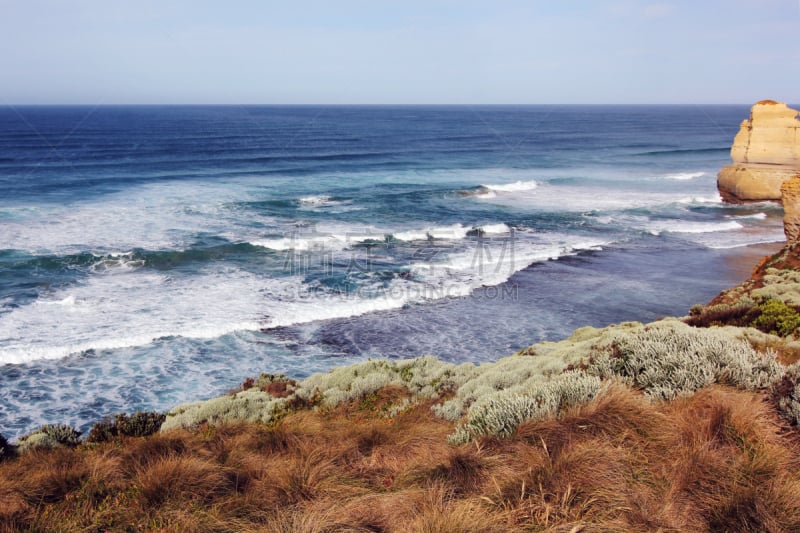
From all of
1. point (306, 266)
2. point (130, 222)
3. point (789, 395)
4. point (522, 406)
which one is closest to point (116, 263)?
point (130, 222)

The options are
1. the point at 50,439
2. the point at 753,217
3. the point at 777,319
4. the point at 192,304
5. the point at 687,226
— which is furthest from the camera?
the point at 753,217

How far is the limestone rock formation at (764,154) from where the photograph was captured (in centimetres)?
3575

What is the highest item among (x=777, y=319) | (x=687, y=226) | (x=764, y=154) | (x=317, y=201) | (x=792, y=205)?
(x=764, y=154)

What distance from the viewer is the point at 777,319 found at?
10.4 metres

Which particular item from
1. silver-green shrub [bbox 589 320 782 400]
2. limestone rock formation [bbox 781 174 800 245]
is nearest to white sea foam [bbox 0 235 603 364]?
limestone rock formation [bbox 781 174 800 245]

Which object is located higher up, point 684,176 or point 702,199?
point 684,176

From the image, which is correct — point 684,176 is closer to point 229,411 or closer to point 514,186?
point 514,186

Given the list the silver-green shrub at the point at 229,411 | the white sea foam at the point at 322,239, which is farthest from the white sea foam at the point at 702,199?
the silver-green shrub at the point at 229,411

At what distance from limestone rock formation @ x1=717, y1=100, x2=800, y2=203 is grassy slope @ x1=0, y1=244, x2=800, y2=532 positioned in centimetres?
3693

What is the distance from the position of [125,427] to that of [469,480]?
615cm

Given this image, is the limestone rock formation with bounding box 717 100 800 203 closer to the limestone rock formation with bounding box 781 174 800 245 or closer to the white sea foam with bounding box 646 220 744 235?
the white sea foam with bounding box 646 220 744 235

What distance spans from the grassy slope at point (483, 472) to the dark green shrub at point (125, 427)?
115 centimetres

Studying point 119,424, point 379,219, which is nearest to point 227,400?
point 119,424

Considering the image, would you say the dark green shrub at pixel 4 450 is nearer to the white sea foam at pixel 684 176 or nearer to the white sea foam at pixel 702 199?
the white sea foam at pixel 702 199
